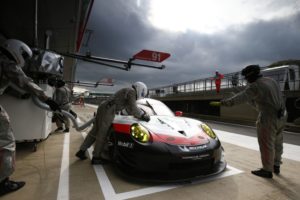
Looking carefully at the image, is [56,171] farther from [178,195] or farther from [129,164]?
[178,195]

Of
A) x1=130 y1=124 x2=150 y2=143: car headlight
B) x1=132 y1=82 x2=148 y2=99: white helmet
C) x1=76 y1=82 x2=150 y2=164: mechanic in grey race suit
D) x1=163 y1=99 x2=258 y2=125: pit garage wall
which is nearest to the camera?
x1=130 y1=124 x2=150 y2=143: car headlight

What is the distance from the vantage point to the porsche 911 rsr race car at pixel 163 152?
7.13 feet

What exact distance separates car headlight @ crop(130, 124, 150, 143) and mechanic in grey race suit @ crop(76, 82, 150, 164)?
392 millimetres

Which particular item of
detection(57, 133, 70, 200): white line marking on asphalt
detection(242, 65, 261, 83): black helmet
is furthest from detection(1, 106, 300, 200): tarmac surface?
detection(242, 65, 261, 83): black helmet

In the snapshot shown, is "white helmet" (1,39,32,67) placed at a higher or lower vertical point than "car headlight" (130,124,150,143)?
higher

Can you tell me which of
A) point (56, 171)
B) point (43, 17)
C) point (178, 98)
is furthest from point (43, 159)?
point (178, 98)

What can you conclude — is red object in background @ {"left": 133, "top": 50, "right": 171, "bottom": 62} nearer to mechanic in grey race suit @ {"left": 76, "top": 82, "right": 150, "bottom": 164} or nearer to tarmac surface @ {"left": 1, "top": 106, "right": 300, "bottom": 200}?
mechanic in grey race suit @ {"left": 76, "top": 82, "right": 150, "bottom": 164}

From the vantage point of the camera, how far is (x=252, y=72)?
2.76 m

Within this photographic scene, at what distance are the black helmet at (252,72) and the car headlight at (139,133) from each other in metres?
1.92

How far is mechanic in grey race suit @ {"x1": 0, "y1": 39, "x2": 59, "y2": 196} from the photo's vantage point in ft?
6.61

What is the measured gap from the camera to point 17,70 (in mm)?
2195

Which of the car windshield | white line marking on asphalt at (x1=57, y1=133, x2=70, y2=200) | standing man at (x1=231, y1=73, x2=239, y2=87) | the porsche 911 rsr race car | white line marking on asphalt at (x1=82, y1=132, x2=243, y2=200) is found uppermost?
standing man at (x1=231, y1=73, x2=239, y2=87)

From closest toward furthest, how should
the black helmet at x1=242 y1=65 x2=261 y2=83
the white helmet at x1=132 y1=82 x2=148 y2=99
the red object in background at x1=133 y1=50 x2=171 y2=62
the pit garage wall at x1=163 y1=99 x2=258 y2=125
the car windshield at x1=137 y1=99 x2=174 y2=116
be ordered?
the black helmet at x1=242 y1=65 x2=261 y2=83, the white helmet at x1=132 y1=82 x2=148 y2=99, the car windshield at x1=137 y1=99 x2=174 y2=116, the red object in background at x1=133 y1=50 x2=171 y2=62, the pit garage wall at x1=163 y1=99 x2=258 y2=125

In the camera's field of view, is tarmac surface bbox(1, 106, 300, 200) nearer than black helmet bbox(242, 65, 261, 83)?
Yes
